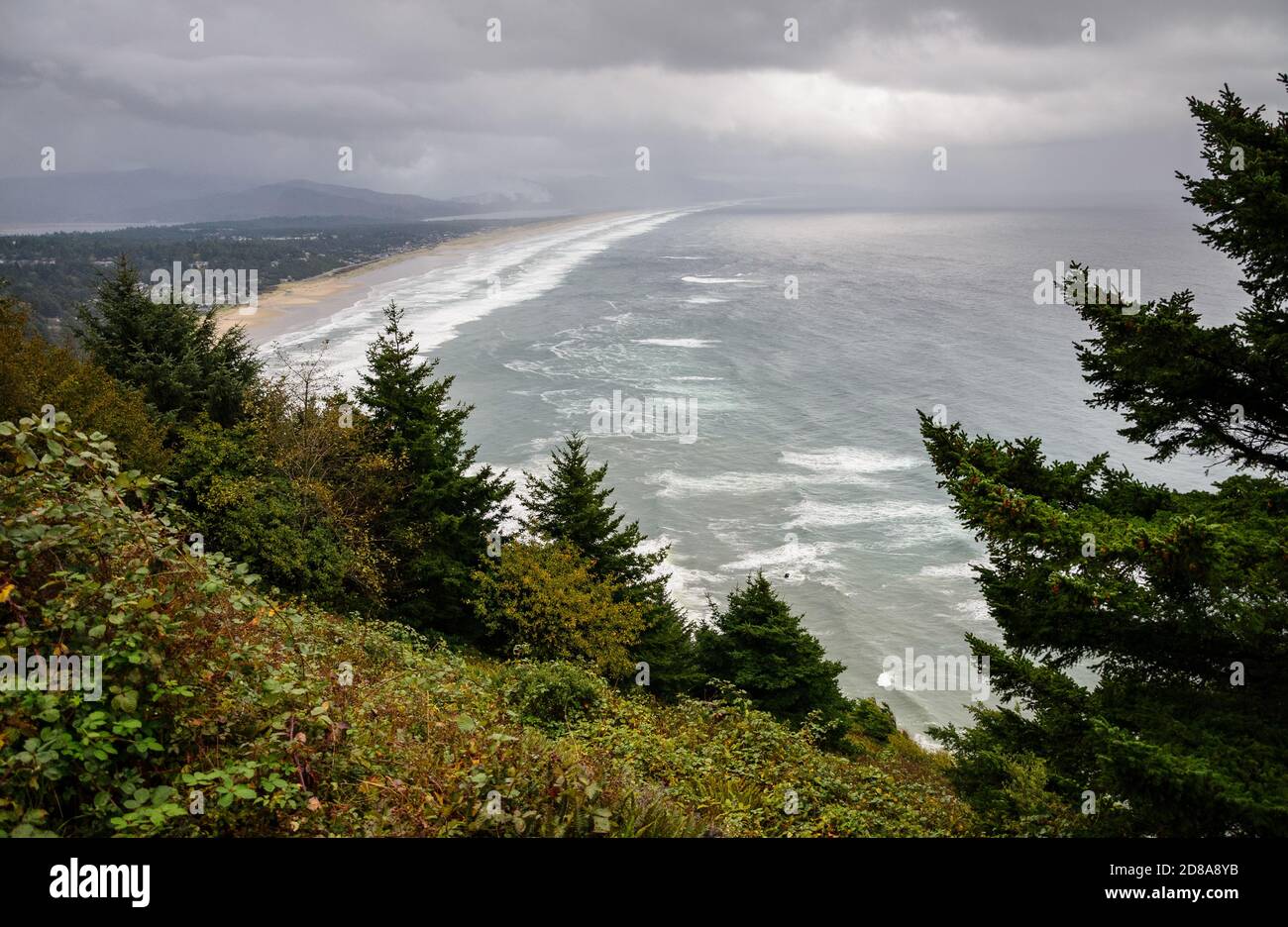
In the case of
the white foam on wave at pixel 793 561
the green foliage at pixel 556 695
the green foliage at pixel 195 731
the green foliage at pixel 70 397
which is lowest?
the white foam on wave at pixel 793 561

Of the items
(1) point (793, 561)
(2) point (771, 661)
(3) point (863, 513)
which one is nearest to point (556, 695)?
(2) point (771, 661)

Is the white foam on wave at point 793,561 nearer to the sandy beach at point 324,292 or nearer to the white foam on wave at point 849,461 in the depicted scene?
the white foam on wave at point 849,461

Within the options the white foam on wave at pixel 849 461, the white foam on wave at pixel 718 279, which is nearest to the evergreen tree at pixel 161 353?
the white foam on wave at pixel 849 461

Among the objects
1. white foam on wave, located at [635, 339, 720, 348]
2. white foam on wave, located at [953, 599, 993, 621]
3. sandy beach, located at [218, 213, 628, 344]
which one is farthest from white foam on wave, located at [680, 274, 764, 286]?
white foam on wave, located at [953, 599, 993, 621]

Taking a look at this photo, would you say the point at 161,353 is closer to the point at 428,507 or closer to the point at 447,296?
the point at 428,507

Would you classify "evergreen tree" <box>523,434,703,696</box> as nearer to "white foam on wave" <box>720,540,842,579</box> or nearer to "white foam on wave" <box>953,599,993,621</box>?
"white foam on wave" <box>720,540,842,579</box>
